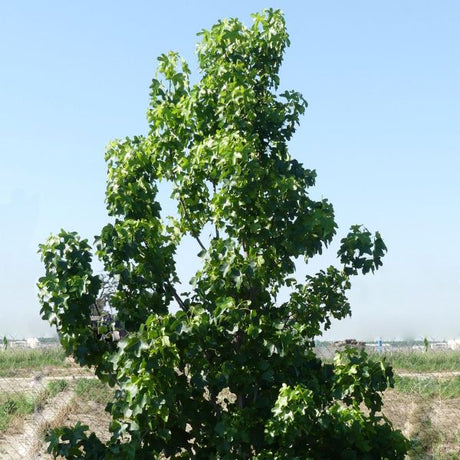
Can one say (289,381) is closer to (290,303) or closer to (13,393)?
(290,303)

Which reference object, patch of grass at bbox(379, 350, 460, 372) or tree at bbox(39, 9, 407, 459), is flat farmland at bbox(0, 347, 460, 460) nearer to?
patch of grass at bbox(379, 350, 460, 372)

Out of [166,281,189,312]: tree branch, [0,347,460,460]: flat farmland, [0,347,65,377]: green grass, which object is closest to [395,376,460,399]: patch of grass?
[0,347,460,460]: flat farmland

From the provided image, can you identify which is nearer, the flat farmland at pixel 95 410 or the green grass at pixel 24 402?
the flat farmland at pixel 95 410

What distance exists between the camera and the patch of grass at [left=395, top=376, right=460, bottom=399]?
52.1ft

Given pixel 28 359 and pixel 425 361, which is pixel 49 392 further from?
pixel 425 361

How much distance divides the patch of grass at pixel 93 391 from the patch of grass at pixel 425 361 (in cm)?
664

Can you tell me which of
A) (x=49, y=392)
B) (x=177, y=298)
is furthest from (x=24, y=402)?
(x=177, y=298)

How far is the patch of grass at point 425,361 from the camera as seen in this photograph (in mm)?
20141

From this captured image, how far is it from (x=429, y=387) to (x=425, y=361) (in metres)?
5.07

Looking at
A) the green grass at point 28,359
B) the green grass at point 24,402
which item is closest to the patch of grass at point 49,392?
the green grass at point 24,402

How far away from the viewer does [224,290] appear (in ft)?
26.6

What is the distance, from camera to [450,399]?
15.7 metres

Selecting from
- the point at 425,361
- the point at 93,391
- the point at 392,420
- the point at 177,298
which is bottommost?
the point at 392,420

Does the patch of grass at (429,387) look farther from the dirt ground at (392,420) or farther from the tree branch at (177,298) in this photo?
the tree branch at (177,298)
